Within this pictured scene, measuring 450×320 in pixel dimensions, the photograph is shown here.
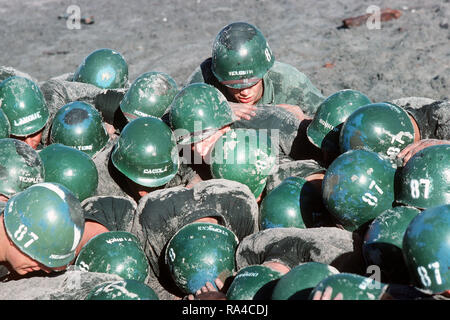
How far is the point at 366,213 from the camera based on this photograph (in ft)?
17.9

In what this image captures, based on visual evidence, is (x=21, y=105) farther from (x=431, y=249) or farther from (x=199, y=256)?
(x=431, y=249)

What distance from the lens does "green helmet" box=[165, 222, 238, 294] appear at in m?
5.38

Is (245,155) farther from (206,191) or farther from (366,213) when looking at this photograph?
(366,213)

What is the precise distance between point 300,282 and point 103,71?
5.25 metres

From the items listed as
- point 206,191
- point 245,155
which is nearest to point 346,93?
point 245,155

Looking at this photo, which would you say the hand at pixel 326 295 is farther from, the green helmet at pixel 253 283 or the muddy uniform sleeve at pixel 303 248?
the muddy uniform sleeve at pixel 303 248

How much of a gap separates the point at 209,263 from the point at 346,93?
268 cm

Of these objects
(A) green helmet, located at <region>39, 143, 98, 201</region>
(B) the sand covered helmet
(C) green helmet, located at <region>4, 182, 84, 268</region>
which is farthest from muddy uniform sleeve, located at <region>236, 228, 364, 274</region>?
(B) the sand covered helmet

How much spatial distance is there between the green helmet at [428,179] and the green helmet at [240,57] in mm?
2782

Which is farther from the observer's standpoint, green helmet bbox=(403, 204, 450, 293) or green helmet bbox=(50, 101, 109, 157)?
green helmet bbox=(50, 101, 109, 157)

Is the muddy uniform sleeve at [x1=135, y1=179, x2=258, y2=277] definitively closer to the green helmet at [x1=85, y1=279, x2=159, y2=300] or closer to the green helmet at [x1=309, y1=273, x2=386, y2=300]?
the green helmet at [x1=85, y1=279, x2=159, y2=300]

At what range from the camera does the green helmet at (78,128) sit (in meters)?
7.17

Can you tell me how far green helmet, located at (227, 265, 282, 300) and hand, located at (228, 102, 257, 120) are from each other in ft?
8.57

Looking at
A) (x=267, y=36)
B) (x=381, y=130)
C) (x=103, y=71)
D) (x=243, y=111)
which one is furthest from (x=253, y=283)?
(x=267, y=36)
